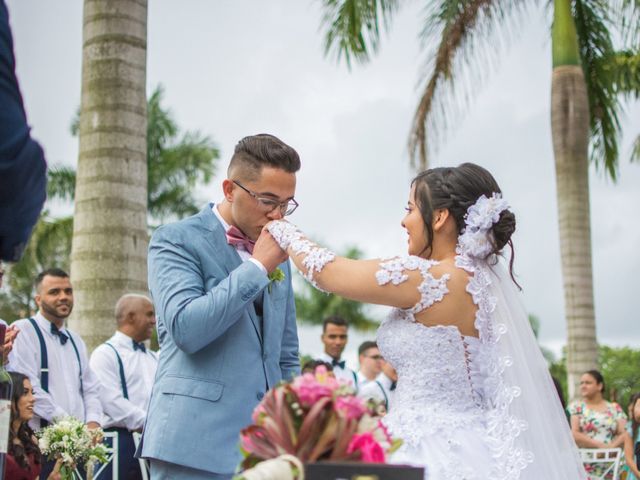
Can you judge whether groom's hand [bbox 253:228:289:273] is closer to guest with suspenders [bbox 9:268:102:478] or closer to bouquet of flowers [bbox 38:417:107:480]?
bouquet of flowers [bbox 38:417:107:480]

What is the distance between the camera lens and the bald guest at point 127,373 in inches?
320

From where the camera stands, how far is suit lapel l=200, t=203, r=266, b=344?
13.0 ft

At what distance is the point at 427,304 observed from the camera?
12.9 feet

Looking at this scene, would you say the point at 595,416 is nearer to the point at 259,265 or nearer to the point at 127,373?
the point at 127,373

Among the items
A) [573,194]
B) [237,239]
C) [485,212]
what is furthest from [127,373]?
[573,194]

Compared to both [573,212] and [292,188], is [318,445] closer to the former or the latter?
[292,188]

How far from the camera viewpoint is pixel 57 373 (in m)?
7.75

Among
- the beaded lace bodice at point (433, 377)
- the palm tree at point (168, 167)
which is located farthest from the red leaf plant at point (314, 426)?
the palm tree at point (168, 167)

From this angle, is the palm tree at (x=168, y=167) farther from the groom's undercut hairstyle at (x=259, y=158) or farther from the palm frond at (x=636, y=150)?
the groom's undercut hairstyle at (x=259, y=158)

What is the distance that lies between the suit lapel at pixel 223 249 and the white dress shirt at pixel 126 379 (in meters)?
4.38

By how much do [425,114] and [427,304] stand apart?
409 inches

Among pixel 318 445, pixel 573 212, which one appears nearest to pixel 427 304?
pixel 318 445

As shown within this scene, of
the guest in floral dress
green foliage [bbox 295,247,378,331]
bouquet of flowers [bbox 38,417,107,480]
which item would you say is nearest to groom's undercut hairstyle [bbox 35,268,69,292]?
bouquet of flowers [bbox 38,417,107,480]

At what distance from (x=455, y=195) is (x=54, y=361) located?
15.7ft
